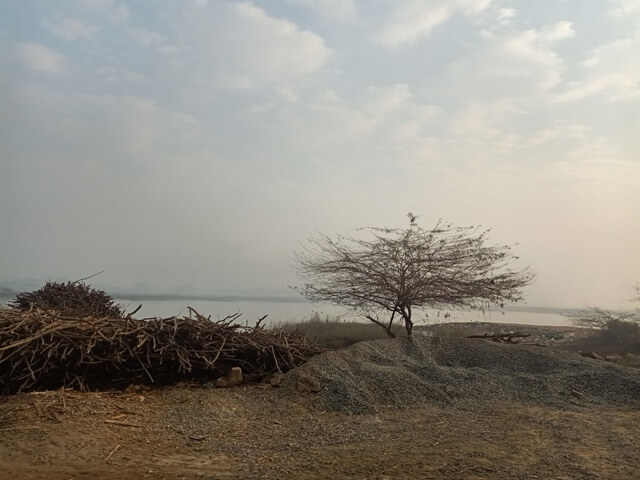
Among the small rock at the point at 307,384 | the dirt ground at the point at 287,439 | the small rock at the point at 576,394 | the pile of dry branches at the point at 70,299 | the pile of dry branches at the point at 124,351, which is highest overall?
the pile of dry branches at the point at 70,299

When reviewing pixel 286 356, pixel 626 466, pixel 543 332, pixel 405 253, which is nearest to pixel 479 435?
pixel 626 466

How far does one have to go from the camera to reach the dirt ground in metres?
5.07

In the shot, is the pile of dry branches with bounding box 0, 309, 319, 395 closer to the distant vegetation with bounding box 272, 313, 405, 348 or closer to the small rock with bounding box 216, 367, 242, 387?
the small rock with bounding box 216, 367, 242, 387

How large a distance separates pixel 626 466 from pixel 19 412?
6.22 meters

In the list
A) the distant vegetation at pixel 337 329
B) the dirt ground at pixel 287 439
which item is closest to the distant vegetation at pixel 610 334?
the distant vegetation at pixel 337 329

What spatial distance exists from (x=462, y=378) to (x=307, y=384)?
255cm

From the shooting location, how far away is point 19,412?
6.57m

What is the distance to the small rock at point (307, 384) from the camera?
8242 millimetres

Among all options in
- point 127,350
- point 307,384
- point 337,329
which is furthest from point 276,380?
point 337,329

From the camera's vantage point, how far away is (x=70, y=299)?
1129 centimetres

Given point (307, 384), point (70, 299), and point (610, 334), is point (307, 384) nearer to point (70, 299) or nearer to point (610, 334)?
point (70, 299)

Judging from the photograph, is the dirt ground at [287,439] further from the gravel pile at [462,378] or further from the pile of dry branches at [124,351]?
the pile of dry branches at [124,351]

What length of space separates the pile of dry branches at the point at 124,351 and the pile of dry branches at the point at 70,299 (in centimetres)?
179

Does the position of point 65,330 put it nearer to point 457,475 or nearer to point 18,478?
point 18,478
